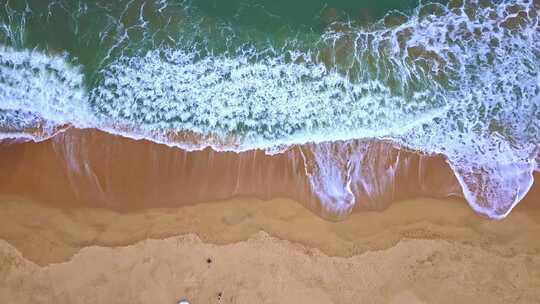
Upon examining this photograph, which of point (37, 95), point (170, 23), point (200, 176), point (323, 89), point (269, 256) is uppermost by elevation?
point (170, 23)

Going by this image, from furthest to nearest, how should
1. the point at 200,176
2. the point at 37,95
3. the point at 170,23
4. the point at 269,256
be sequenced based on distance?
1. the point at 170,23
2. the point at 37,95
3. the point at 200,176
4. the point at 269,256

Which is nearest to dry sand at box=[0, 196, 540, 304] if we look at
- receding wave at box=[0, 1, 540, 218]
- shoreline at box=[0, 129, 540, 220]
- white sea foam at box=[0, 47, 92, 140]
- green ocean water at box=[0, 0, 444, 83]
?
shoreline at box=[0, 129, 540, 220]

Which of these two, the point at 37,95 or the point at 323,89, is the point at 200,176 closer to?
the point at 323,89

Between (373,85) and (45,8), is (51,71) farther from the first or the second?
(373,85)

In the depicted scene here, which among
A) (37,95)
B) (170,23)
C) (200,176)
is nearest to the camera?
(200,176)

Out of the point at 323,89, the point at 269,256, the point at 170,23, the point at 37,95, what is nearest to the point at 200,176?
the point at 269,256

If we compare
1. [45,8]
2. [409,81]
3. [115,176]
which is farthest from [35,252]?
[409,81]
